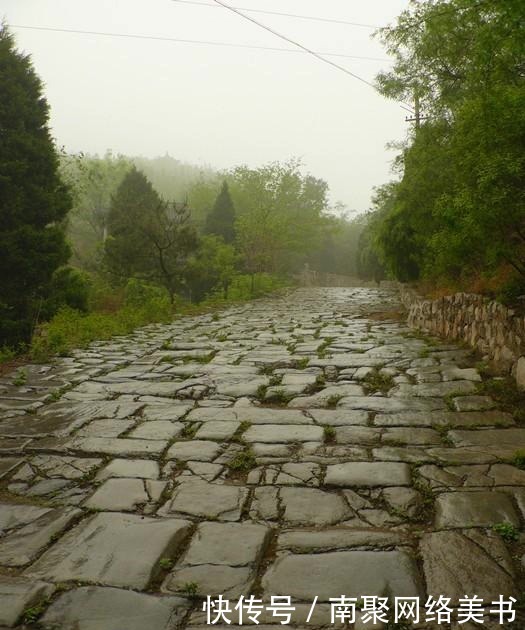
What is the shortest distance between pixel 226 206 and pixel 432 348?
915 inches

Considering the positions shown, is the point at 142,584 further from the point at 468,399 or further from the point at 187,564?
the point at 468,399

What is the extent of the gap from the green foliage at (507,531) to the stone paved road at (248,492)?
0.11 ft

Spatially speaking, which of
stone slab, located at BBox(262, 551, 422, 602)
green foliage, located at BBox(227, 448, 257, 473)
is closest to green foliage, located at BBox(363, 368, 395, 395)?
green foliage, located at BBox(227, 448, 257, 473)

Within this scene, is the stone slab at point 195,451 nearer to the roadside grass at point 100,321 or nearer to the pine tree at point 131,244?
the roadside grass at point 100,321

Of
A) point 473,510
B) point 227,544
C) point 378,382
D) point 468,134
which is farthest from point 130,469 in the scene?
point 468,134

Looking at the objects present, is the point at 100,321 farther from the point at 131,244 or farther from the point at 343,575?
the point at 343,575

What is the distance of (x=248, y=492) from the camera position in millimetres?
3012

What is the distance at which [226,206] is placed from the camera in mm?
29078

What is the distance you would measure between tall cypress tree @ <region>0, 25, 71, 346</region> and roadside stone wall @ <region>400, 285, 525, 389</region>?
675cm

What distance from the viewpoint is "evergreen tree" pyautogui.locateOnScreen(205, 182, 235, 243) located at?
2825 cm

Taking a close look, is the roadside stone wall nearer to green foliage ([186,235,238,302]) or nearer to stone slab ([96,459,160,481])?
stone slab ([96,459,160,481])

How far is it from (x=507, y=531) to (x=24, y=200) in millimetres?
9625

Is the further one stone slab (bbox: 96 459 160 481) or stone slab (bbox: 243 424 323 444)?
stone slab (bbox: 243 424 323 444)

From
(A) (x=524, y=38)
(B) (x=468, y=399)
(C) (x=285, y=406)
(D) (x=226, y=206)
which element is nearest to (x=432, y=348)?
(B) (x=468, y=399)
